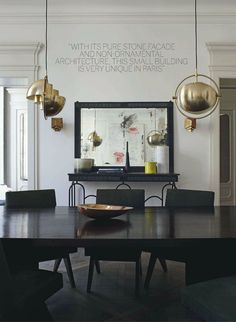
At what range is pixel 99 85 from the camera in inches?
171

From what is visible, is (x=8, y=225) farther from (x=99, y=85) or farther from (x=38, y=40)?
(x=38, y=40)

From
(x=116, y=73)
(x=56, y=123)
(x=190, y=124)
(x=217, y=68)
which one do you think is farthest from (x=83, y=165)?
(x=217, y=68)

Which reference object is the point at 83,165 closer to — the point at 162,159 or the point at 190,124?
the point at 162,159

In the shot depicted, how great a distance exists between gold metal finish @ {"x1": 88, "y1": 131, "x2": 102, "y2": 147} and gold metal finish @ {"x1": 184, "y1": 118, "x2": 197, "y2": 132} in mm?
1158

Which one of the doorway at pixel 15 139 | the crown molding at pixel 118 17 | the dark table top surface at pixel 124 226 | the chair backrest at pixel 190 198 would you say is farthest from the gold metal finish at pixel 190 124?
the doorway at pixel 15 139

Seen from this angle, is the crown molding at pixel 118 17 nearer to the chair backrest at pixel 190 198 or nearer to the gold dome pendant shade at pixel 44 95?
the gold dome pendant shade at pixel 44 95

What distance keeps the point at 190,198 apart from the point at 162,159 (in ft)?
4.12

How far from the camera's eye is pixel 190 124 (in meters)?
4.23

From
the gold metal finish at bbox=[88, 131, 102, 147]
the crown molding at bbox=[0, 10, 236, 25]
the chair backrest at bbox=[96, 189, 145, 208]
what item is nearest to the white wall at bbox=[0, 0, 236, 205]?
the crown molding at bbox=[0, 10, 236, 25]

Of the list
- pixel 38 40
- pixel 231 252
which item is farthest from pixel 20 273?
pixel 38 40

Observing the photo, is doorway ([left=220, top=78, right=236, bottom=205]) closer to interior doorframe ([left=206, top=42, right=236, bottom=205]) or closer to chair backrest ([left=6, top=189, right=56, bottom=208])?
interior doorframe ([left=206, top=42, right=236, bottom=205])

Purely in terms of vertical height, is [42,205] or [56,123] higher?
[56,123]

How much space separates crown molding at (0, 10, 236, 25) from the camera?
4.31m

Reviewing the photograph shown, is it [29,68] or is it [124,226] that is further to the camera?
[29,68]
